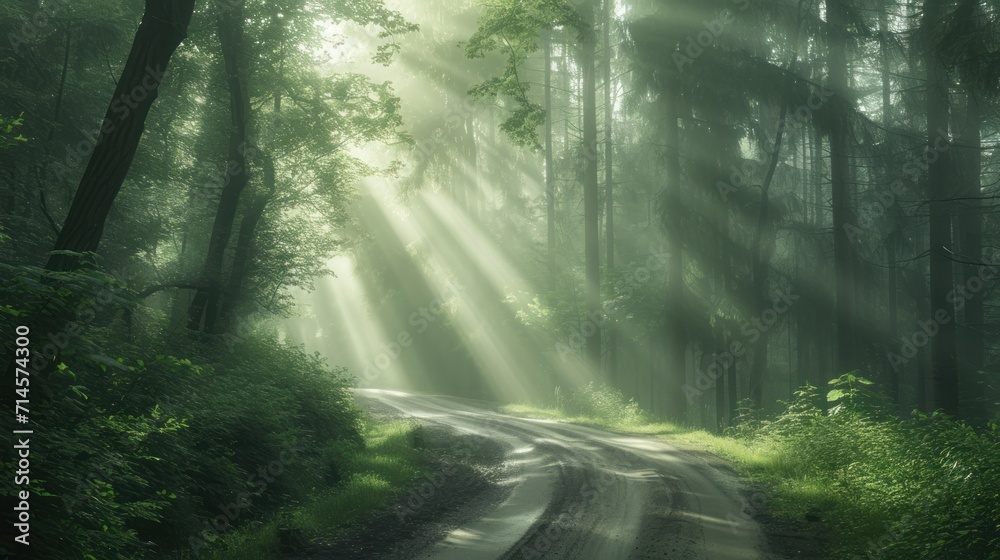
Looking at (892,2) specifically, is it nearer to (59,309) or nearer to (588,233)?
(588,233)

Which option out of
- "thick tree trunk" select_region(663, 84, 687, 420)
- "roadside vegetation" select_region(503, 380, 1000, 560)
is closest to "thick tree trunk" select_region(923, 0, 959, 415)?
"roadside vegetation" select_region(503, 380, 1000, 560)

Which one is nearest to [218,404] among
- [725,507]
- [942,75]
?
[725,507]

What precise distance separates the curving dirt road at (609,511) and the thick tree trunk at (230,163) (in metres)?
8.07

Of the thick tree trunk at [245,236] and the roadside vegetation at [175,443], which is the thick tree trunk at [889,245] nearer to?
the roadside vegetation at [175,443]

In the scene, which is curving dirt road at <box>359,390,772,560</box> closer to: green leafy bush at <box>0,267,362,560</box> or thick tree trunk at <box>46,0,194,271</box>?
green leafy bush at <box>0,267,362,560</box>

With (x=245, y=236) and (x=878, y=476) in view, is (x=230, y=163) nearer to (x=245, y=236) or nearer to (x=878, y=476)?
(x=245, y=236)

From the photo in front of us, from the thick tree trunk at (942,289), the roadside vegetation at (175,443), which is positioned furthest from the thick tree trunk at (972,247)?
the roadside vegetation at (175,443)

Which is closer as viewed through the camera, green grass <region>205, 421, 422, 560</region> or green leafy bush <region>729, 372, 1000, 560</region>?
green leafy bush <region>729, 372, 1000, 560</region>

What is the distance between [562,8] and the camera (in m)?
13.0

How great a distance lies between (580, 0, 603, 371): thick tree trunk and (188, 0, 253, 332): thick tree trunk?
39.4ft

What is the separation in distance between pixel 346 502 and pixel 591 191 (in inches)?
709

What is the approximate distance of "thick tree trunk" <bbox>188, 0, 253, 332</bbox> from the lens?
1684cm

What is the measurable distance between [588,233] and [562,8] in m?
14.5

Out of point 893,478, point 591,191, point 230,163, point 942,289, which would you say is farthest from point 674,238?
point 893,478
